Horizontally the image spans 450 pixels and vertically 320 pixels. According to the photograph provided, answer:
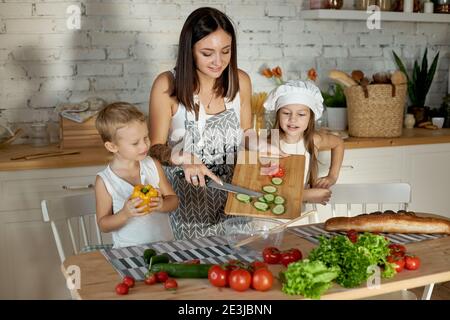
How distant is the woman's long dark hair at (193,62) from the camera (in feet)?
7.42

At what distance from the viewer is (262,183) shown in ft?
7.41

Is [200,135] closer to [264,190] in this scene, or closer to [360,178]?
[264,190]

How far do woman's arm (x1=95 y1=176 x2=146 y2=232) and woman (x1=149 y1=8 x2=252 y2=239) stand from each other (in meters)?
0.26

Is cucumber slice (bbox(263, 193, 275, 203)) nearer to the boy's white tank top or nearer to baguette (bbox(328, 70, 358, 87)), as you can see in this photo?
the boy's white tank top

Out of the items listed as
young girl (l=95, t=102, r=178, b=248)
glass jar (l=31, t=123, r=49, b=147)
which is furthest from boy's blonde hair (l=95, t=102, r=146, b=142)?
glass jar (l=31, t=123, r=49, b=147)

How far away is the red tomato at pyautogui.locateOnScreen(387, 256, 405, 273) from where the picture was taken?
1.67 metres

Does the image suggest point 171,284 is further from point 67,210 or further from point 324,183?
point 324,183

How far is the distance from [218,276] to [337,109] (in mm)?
2389

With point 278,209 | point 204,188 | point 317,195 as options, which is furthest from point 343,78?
point 278,209

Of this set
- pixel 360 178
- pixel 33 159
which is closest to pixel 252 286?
pixel 33 159

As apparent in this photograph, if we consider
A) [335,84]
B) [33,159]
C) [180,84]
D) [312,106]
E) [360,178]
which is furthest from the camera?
[335,84]

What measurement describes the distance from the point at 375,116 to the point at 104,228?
1980 millimetres

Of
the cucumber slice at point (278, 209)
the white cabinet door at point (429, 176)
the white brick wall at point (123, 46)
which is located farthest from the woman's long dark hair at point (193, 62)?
the white cabinet door at point (429, 176)

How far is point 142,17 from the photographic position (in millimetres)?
3439
